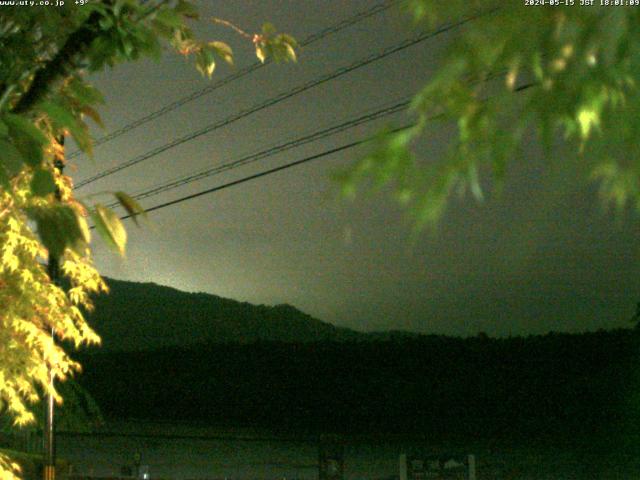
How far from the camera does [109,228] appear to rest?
253 centimetres

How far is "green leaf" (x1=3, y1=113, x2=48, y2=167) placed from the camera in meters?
2.73

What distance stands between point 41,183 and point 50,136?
2.47 m

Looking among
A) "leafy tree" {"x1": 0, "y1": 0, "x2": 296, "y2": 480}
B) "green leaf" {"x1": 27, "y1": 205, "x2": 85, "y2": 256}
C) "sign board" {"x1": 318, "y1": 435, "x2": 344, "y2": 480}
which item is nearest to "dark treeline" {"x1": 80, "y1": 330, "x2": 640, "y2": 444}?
"sign board" {"x1": 318, "y1": 435, "x2": 344, "y2": 480}

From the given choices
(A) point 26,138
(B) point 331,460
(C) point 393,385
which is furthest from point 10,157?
(C) point 393,385

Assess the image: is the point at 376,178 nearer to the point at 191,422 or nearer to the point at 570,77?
the point at 570,77

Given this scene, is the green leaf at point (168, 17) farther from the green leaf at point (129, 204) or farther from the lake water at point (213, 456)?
the lake water at point (213, 456)

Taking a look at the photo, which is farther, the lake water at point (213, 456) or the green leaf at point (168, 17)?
the lake water at point (213, 456)

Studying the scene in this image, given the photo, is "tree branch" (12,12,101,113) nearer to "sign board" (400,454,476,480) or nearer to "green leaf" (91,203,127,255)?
"green leaf" (91,203,127,255)

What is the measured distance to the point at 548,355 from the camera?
154ft

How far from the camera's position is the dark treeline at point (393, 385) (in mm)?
43031

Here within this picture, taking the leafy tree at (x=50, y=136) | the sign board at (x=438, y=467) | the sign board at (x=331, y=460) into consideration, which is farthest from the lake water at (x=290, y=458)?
the leafy tree at (x=50, y=136)

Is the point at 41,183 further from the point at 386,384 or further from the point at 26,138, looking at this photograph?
the point at 386,384

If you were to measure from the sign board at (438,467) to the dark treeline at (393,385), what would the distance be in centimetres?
2692

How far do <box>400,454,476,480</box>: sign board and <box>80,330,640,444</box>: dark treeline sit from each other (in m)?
26.9
